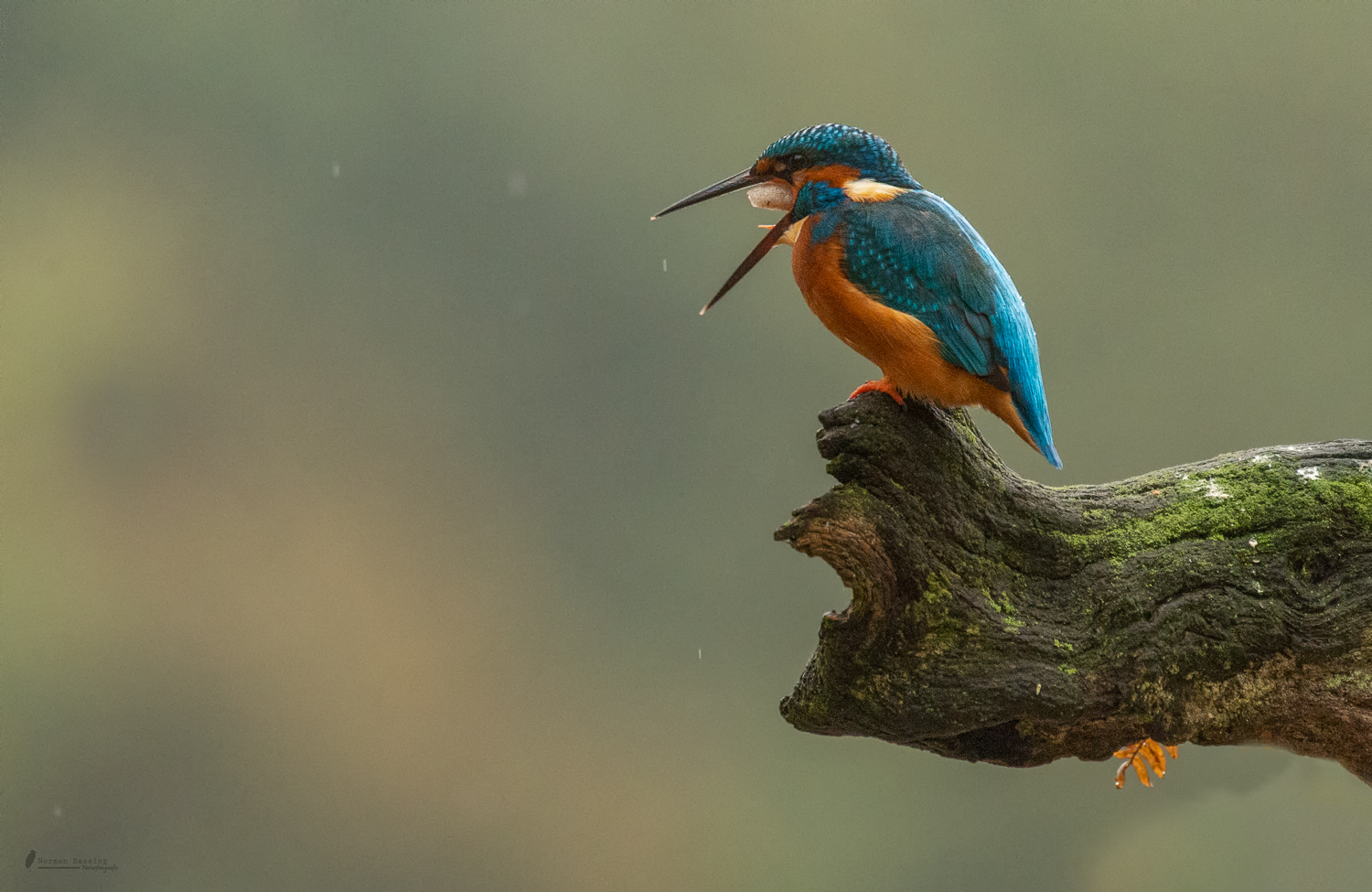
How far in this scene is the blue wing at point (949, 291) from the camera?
224 centimetres

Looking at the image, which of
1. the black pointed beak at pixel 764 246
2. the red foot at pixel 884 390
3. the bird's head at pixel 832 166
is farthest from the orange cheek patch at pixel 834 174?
the red foot at pixel 884 390

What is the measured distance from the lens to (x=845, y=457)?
2.21m

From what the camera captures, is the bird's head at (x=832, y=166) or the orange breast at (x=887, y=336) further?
the bird's head at (x=832, y=166)

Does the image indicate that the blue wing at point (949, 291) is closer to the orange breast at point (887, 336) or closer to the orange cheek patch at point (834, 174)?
the orange breast at point (887, 336)

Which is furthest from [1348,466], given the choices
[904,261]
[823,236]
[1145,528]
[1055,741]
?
[823,236]

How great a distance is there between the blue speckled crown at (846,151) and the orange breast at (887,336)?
0.79 feet

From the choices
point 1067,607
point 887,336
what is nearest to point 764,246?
point 887,336

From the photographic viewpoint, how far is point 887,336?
2.25m

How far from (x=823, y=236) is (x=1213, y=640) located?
1.12 m

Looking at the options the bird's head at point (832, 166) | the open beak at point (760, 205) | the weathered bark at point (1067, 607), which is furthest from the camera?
the open beak at point (760, 205)

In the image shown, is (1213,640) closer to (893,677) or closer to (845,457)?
(893,677)

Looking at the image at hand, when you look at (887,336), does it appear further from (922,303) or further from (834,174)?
(834,174)

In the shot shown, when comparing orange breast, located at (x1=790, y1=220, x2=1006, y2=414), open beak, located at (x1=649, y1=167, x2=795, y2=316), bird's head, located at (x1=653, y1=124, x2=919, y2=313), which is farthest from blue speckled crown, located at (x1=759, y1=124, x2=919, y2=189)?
orange breast, located at (x1=790, y1=220, x2=1006, y2=414)

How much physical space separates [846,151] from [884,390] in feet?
1.79
